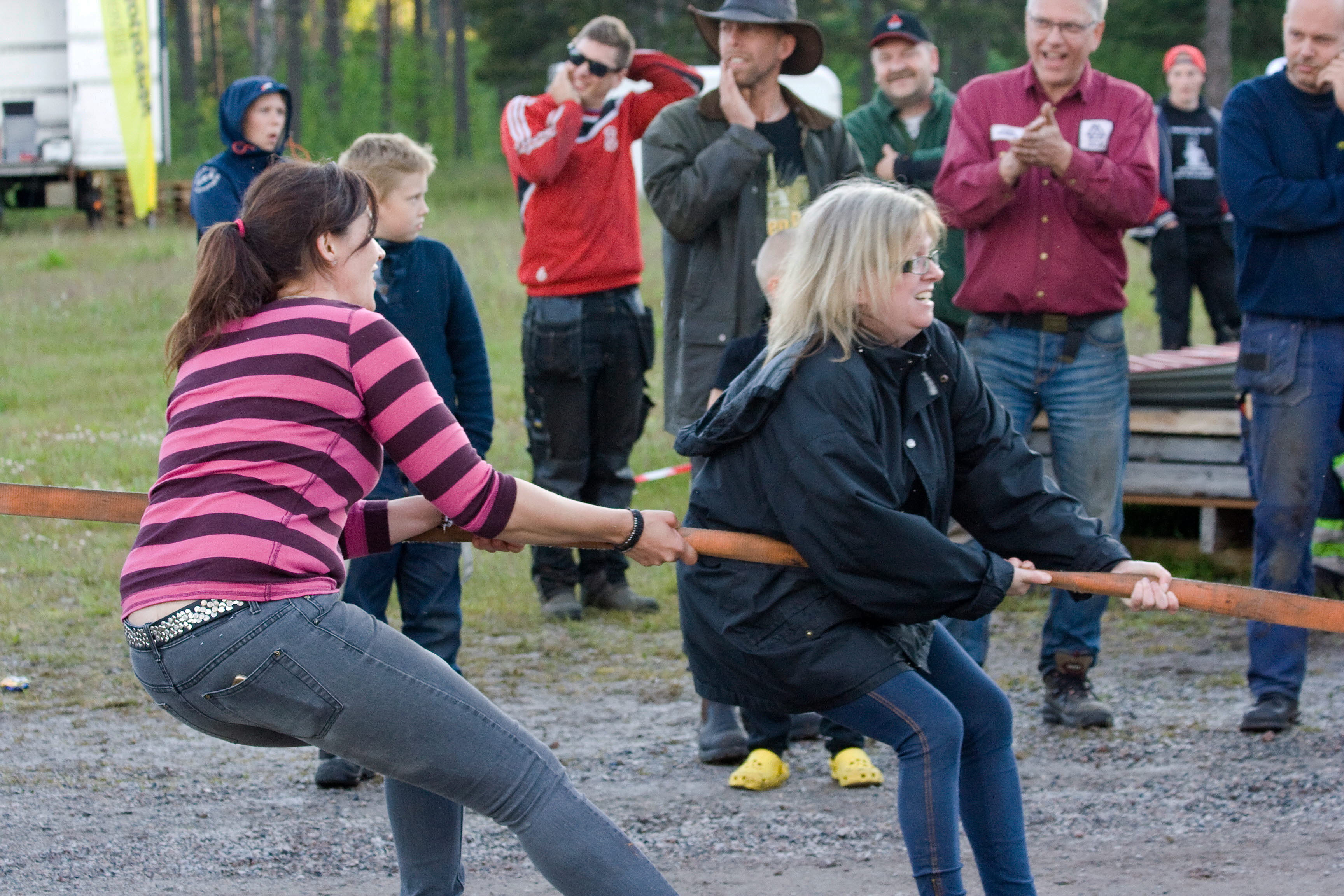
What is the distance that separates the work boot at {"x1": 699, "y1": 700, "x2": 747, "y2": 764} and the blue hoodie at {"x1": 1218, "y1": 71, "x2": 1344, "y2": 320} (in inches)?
91.0

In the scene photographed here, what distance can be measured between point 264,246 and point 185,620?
2.35 ft

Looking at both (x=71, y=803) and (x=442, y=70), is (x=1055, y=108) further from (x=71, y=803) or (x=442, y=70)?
(x=442, y=70)

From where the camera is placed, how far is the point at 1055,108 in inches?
209

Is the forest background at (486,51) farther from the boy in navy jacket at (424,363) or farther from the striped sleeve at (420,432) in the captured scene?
the striped sleeve at (420,432)

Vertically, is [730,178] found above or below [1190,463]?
above

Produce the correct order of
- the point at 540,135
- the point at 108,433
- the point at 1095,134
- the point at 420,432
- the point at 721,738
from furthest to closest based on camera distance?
the point at 108,433
the point at 540,135
the point at 1095,134
the point at 721,738
the point at 420,432

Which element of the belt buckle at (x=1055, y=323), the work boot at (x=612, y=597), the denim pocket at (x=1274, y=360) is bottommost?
the work boot at (x=612, y=597)

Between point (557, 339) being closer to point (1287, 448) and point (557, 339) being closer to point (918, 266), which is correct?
point (1287, 448)

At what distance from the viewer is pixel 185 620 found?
261cm

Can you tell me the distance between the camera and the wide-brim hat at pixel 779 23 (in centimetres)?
545

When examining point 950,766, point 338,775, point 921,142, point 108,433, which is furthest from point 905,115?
point 108,433

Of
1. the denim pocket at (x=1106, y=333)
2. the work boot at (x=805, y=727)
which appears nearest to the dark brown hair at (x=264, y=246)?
the work boot at (x=805, y=727)

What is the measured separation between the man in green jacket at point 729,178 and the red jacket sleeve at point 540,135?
2.75ft

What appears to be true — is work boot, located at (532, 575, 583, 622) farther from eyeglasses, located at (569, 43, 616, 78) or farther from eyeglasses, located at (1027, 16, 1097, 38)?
eyeglasses, located at (1027, 16, 1097, 38)
